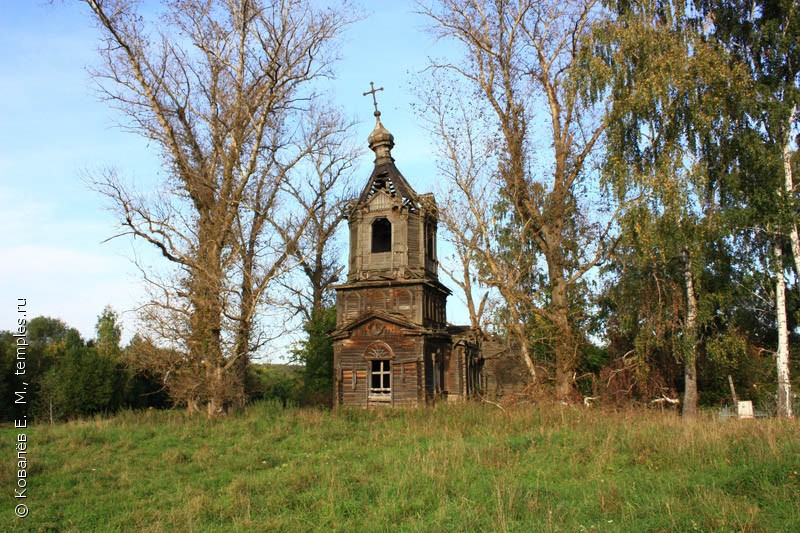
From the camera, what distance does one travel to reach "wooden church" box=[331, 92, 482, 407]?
68.3ft

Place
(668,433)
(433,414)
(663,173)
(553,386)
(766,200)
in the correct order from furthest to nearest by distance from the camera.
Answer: (553,386), (433,414), (663,173), (766,200), (668,433)

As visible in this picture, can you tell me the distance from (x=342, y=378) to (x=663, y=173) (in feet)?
44.4

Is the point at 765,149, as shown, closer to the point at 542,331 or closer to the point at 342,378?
the point at 542,331

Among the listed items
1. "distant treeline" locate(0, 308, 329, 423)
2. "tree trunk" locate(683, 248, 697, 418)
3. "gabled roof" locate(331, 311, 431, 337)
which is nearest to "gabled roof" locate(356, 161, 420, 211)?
"gabled roof" locate(331, 311, 431, 337)

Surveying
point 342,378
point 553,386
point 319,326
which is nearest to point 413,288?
point 342,378

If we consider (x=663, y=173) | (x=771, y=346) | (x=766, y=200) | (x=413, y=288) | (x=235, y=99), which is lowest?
(x=771, y=346)

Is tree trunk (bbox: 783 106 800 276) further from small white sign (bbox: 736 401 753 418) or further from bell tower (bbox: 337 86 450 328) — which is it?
bell tower (bbox: 337 86 450 328)

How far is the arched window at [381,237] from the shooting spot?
79.4 ft

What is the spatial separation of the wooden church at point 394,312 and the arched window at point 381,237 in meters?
0.05

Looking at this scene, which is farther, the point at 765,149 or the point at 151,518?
the point at 765,149

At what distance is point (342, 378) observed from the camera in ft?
70.4

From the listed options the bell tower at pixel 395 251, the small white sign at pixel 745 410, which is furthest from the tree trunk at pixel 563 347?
the bell tower at pixel 395 251

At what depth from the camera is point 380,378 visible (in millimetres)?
21250

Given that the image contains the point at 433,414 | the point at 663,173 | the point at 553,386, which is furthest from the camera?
the point at 553,386
